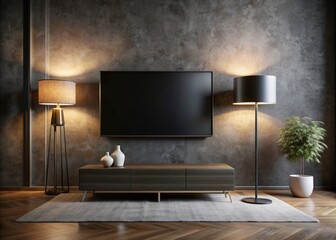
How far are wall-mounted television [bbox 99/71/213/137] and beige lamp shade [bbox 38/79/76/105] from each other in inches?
19.3

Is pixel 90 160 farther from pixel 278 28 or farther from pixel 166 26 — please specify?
pixel 278 28

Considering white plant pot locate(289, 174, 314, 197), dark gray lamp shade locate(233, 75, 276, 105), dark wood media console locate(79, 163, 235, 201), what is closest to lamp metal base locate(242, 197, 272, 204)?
dark wood media console locate(79, 163, 235, 201)

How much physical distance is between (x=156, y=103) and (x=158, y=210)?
1.70 meters

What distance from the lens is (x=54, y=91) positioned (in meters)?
4.73

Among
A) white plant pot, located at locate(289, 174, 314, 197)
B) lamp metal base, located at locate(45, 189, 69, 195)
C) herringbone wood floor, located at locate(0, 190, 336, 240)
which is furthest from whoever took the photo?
lamp metal base, located at locate(45, 189, 69, 195)

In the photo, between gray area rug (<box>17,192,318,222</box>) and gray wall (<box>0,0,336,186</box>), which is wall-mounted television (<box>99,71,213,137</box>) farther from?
gray area rug (<box>17,192,318,222</box>)

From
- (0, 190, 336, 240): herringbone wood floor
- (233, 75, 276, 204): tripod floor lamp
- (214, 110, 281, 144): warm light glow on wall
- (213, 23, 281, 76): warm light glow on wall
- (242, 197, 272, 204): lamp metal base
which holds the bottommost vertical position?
(242, 197, 272, 204): lamp metal base

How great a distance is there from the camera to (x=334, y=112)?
5.29 meters

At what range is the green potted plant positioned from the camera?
470 centimetres

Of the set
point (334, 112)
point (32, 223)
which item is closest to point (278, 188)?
point (334, 112)

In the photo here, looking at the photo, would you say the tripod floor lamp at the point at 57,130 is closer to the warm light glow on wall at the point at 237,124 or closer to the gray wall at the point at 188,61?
the gray wall at the point at 188,61

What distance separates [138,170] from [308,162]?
2.55m

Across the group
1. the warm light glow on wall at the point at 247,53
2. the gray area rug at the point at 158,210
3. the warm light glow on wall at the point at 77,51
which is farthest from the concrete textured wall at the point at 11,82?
the warm light glow on wall at the point at 247,53

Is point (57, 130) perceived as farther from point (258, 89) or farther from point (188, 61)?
point (258, 89)
